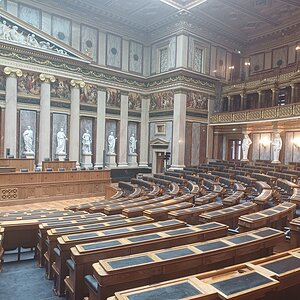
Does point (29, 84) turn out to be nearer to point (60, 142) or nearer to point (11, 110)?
point (11, 110)

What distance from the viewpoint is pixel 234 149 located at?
18.5 m

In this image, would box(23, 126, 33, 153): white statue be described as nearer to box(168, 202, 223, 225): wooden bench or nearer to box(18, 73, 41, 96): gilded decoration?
box(18, 73, 41, 96): gilded decoration

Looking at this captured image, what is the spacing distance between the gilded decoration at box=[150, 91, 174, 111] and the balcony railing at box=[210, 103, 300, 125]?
2908 millimetres

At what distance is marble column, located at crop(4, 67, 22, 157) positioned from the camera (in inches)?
515

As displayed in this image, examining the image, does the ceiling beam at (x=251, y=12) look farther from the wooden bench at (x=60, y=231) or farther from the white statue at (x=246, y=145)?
the wooden bench at (x=60, y=231)

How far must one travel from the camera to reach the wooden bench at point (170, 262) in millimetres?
1914

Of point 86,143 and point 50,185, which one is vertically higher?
point 86,143

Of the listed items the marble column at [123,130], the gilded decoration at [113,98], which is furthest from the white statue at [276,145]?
the gilded decoration at [113,98]

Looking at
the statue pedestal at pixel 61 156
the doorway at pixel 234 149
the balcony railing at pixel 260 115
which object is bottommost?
the statue pedestal at pixel 61 156

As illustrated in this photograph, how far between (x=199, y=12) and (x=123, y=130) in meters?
7.81

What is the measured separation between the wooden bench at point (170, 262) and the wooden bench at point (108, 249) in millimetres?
213

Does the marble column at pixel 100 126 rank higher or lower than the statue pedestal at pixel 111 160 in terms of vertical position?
higher

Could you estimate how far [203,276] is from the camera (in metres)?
1.81

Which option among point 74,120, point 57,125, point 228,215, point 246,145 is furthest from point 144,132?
point 228,215
